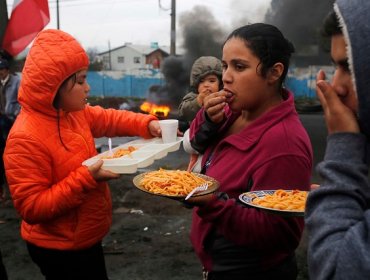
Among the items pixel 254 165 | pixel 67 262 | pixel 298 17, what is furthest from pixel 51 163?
pixel 298 17

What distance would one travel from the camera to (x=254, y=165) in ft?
6.57

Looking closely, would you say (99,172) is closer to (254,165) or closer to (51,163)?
(51,163)

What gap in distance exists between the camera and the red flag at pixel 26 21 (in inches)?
288

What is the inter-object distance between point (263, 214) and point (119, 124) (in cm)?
181

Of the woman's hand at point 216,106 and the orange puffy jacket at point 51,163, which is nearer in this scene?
the woman's hand at point 216,106

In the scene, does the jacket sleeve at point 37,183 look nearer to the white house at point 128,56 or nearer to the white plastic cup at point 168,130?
the white plastic cup at point 168,130

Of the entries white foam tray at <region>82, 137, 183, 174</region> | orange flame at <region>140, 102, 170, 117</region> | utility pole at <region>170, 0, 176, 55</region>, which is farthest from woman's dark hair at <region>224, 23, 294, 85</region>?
utility pole at <region>170, 0, 176, 55</region>

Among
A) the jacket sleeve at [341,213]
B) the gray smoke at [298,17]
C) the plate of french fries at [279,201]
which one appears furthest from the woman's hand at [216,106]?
the gray smoke at [298,17]

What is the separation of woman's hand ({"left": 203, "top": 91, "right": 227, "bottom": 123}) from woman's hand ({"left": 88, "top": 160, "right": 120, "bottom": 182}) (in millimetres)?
765

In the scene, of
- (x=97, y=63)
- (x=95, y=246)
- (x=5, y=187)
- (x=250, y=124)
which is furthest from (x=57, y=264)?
(x=97, y=63)

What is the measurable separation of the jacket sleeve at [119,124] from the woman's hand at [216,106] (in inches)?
47.1

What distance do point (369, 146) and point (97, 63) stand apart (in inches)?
2156

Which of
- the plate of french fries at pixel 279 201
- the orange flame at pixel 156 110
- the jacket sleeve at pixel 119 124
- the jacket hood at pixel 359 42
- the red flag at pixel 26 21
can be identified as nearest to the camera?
the jacket hood at pixel 359 42

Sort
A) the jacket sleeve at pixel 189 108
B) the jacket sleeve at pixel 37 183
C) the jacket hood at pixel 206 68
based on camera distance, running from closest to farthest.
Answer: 1. the jacket sleeve at pixel 37 183
2. the jacket hood at pixel 206 68
3. the jacket sleeve at pixel 189 108
